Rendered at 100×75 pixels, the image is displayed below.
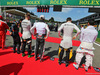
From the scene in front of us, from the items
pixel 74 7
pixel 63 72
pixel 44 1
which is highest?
pixel 44 1

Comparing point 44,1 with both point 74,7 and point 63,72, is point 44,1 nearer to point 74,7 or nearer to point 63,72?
point 74,7

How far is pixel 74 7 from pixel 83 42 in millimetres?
9093

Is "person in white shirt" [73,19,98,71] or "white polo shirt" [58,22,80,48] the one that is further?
"white polo shirt" [58,22,80,48]

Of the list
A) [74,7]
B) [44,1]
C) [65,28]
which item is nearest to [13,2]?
[44,1]

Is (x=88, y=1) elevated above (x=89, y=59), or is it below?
above

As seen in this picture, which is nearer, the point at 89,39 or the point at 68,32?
the point at 89,39

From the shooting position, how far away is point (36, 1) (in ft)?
33.2

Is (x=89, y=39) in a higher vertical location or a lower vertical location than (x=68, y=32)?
lower

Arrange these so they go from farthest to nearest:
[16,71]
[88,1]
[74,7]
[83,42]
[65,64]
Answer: [74,7] → [88,1] → [65,64] → [83,42] → [16,71]

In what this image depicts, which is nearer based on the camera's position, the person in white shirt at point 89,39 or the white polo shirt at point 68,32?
the person in white shirt at point 89,39

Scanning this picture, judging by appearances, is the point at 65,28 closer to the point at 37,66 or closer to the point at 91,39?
the point at 91,39

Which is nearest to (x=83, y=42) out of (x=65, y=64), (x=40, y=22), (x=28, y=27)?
(x=65, y=64)

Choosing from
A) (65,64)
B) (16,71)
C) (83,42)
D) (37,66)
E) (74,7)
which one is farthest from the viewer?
(74,7)

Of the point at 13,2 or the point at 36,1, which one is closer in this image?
the point at 36,1
